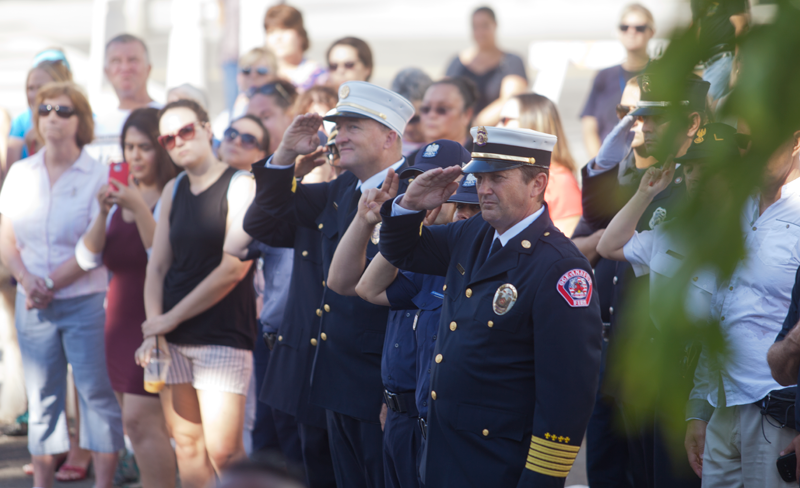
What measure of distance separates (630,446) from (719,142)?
3358 mm

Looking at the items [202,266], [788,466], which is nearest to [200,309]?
[202,266]

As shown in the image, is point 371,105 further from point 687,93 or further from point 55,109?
point 687,93

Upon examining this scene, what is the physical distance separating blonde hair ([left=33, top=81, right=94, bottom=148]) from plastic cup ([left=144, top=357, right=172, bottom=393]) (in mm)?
1934

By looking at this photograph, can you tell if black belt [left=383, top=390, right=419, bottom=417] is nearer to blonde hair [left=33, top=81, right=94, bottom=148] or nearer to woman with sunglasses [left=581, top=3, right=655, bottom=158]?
blonde hair [left=33, top=81, right=94, bottom=148]

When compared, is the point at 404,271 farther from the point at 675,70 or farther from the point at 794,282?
the point at 675,70

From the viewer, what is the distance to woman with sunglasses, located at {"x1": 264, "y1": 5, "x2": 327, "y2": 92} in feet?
24.9

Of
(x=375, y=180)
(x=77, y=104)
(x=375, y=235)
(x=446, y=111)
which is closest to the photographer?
(x=375, y=235)

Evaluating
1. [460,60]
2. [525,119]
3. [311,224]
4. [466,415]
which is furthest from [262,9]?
[466,415]

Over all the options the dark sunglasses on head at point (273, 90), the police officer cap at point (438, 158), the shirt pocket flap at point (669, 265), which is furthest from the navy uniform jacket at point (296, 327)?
the shirt pocket flap at point (669, 265)

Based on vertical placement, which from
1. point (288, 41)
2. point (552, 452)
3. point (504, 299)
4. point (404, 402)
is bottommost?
point (404, 402)

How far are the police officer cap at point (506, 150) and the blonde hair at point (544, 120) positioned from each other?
2.11 meters

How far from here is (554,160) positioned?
16.3 ft

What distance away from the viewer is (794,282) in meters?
2.80

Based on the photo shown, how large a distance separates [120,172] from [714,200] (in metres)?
4.79
